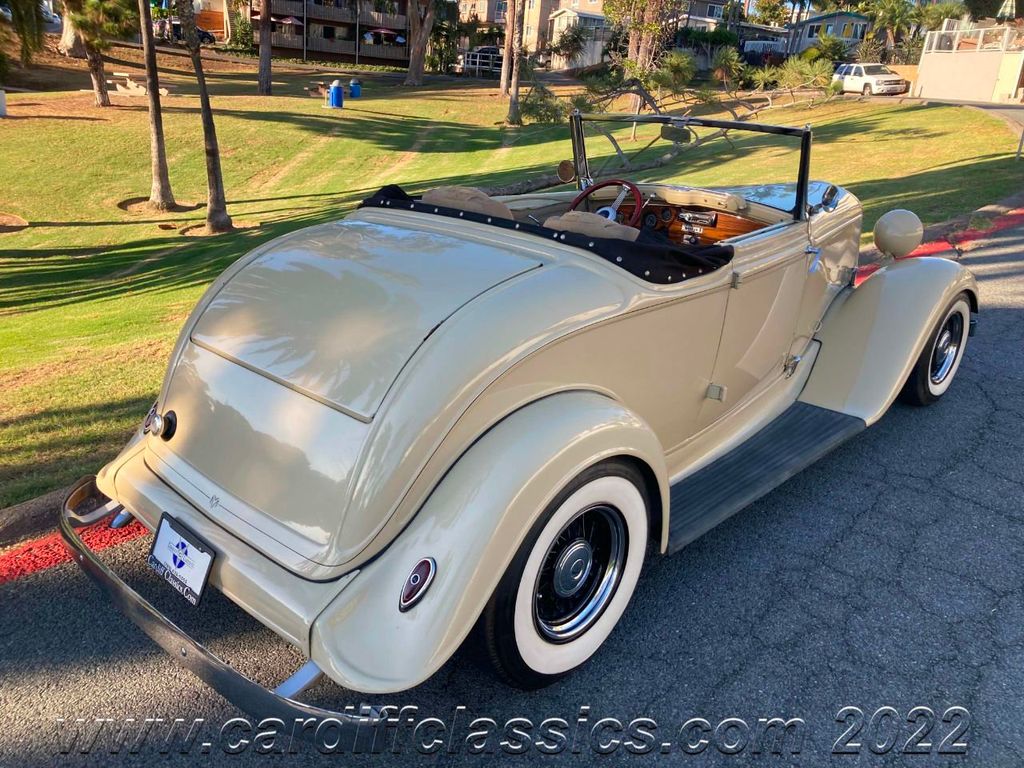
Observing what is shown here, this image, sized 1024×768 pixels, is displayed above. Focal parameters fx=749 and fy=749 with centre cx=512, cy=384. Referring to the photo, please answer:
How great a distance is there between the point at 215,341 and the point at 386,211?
1.09 metres

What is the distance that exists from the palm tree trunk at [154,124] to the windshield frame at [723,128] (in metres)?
13.8

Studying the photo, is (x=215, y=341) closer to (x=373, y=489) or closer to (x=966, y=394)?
(x=373, y=489)

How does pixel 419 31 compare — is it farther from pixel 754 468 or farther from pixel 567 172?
pixel 754 468

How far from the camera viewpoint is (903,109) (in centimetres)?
2248

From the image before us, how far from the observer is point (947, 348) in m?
4.44

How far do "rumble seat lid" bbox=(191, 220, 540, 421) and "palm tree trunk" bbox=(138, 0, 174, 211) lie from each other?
14845 millimetres

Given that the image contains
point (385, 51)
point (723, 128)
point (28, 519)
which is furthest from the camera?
Answer: point (385, 51)

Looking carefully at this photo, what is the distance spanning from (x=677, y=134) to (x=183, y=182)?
18.3m

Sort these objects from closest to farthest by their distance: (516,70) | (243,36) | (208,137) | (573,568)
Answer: (573,568), (208,137), (516,70), (243,36)

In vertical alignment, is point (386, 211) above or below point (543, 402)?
above

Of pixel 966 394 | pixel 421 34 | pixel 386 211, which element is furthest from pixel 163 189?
pixel 421 34

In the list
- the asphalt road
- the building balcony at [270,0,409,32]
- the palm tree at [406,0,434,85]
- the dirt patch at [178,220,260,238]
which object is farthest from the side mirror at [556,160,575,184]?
the building balcony at [270,0,409,32]

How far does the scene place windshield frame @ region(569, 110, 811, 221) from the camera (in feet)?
11.6

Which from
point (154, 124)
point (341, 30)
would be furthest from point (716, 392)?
point (341, 30)
